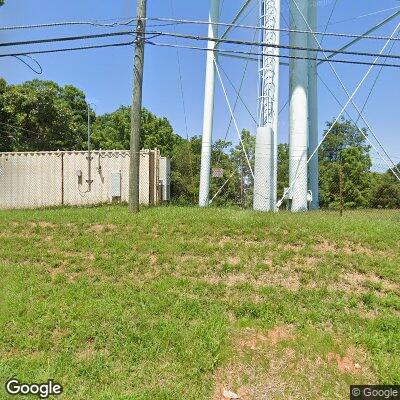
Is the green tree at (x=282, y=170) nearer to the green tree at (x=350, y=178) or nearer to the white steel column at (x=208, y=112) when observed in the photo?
the green tree at (x=350, y=178)

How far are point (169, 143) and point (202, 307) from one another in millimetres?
29259

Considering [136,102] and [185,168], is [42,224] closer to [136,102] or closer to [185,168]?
[136,102]

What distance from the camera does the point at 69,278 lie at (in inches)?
205

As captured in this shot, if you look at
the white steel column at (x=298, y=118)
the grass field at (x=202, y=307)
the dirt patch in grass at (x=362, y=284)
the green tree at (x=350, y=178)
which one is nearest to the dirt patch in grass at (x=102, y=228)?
the grass field at (x=202, y=307)

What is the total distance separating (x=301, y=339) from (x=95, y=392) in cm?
219

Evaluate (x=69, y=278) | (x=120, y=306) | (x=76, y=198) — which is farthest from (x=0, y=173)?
(x=120, y=306)

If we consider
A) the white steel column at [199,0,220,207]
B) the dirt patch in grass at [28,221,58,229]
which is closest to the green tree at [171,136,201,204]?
the white steel column at [199,0,220,207]

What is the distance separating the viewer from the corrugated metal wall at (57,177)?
38.0 ft

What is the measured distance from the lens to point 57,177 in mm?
11781

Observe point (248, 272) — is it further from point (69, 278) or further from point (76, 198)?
point (76, 198)

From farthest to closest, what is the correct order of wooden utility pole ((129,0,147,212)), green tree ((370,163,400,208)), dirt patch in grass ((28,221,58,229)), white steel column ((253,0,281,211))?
green tree ((370,163,400,208)), white steel column ((253,0,281,211)), wooden utility pole ((129,0,147,212)), dirt patch in grass ((28,221,58,229))

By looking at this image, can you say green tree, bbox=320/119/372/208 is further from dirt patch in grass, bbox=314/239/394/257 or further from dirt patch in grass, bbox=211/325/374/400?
dirt patch in grass, bbox=211/325/374/400

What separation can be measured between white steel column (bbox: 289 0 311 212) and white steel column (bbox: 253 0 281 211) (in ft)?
2.65

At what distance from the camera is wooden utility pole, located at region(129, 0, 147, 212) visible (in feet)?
25.3
